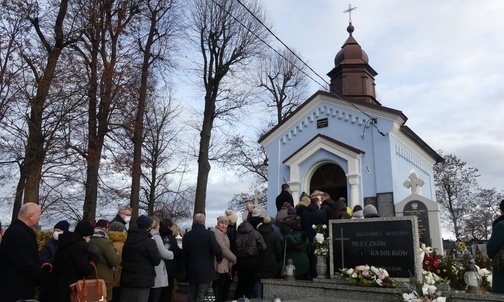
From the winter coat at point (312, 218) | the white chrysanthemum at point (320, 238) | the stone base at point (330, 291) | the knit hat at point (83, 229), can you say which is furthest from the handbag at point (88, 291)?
the winter coat at point (312, 218)

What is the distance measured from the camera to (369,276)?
6527 mm

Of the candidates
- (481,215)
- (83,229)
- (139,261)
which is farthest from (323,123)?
(481,215)

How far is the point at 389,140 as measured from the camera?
46.9ft

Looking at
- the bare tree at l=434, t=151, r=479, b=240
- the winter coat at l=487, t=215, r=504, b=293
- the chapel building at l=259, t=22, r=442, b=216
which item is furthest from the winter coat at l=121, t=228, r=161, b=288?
the bare tree at l=434, t=151, r=479, b=240

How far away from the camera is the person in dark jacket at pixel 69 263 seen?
497cm

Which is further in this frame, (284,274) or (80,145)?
(80,145)

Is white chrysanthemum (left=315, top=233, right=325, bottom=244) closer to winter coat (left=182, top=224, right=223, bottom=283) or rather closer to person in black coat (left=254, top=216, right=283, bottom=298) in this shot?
person in black coat (left=254, top=216, right=283, bottom=298)

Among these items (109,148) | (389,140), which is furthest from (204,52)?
(389,140)

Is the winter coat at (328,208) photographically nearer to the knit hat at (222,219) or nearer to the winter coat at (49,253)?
the knit hat at (222,219)

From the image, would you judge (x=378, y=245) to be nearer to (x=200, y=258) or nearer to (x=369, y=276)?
(x=369, y=276)

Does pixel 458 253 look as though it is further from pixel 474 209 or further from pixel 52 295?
pixel 474 209

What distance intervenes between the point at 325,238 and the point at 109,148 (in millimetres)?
8025

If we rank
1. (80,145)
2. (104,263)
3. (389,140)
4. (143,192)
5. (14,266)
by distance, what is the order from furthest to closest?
(143,192), (389,140), (80,145), (104,263), (14,266)

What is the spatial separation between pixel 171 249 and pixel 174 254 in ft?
0.32
